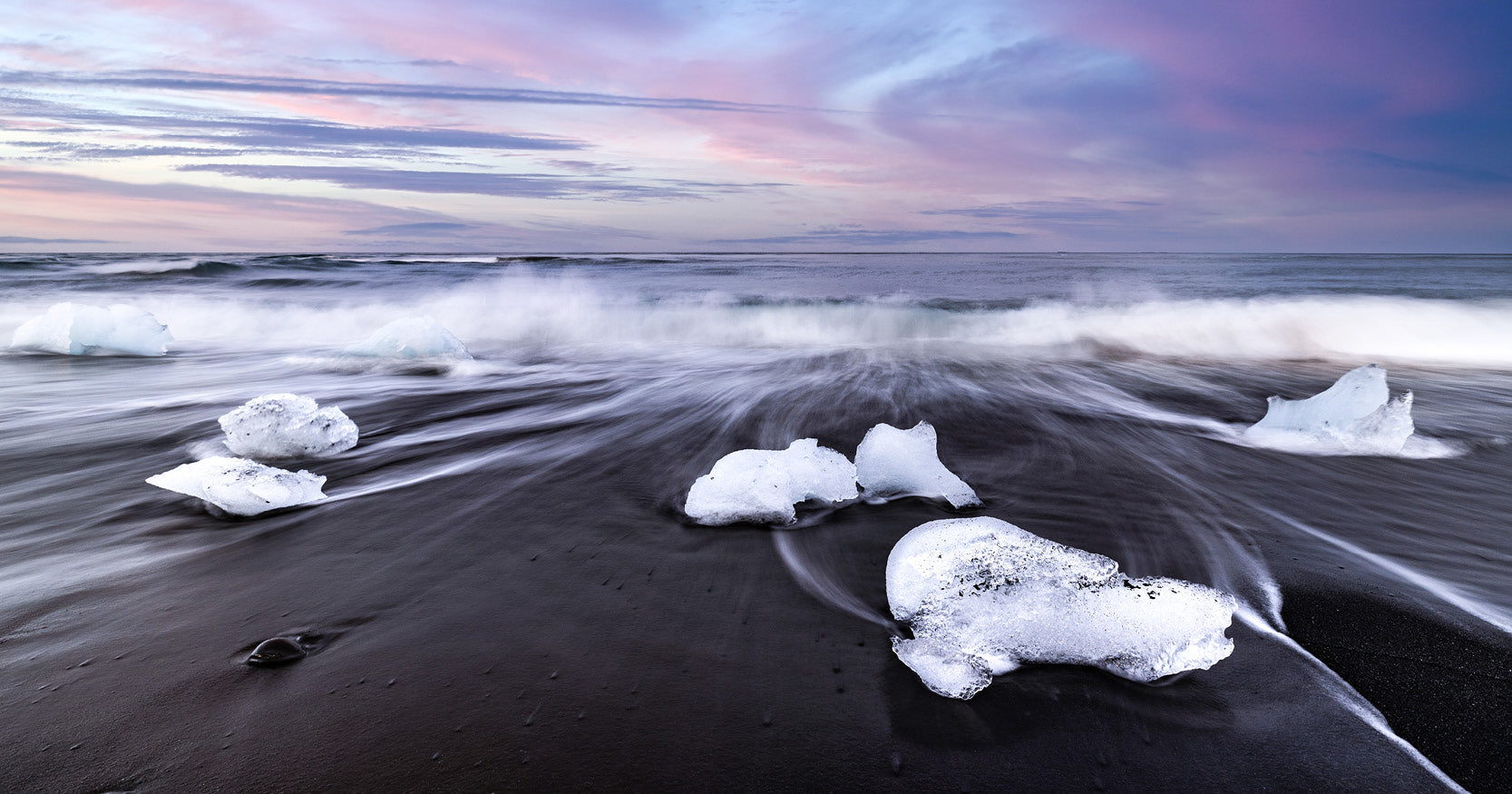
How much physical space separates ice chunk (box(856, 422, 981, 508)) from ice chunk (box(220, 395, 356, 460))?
3.58m

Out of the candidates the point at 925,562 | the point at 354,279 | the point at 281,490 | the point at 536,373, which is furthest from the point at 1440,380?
the point at 354,279

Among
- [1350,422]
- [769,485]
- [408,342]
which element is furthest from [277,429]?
[1350,422]

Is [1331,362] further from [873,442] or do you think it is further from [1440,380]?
[873,442]

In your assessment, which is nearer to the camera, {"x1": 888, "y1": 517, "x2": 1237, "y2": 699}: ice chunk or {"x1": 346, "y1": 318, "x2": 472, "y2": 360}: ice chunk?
{"x1": 888, "y1": 517, "x2": 1237, "y2": 699}: ice chunk

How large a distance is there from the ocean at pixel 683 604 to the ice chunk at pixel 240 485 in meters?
0.08

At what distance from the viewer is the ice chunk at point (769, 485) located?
3219mm

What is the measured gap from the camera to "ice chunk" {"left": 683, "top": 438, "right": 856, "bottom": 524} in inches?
127

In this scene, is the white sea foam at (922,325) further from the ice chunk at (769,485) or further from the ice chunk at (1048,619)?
the ice chunk at (1048,619)

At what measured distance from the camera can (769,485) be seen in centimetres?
329

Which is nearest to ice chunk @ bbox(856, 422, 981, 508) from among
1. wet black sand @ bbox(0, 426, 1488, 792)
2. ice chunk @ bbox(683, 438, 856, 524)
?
ice chunk @ bbox(683, 438, 856, 524)

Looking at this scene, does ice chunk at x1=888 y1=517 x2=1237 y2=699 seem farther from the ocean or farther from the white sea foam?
the white sea foam

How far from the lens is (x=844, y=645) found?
219 cm

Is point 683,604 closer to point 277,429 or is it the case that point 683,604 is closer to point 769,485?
point 769,485

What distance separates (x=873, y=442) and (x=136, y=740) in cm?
307
